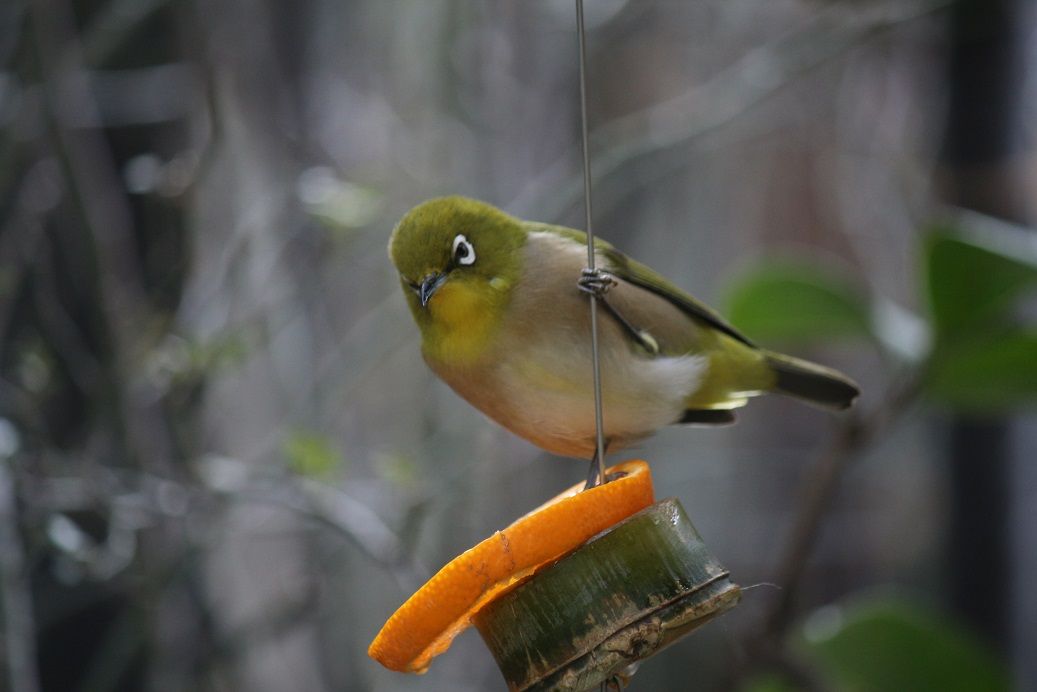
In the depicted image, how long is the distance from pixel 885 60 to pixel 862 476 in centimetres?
252

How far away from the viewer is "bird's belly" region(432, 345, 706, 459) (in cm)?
195

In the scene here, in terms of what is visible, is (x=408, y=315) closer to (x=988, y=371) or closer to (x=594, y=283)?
(x=988, y=371)

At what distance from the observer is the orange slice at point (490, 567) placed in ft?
4.59

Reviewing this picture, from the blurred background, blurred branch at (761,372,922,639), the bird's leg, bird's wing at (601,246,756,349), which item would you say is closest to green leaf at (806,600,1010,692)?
the blurred background

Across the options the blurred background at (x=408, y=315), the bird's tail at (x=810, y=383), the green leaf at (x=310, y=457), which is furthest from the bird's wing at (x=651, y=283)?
the green leaf at (x=310, y=457)

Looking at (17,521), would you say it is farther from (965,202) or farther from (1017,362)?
(965,202)

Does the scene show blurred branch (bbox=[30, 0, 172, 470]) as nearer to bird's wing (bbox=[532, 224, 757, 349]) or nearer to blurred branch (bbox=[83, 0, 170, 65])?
blurred branch (bbox=[83, 0, 170, 65])

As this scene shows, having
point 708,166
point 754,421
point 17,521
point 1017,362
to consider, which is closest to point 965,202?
point 1017,362

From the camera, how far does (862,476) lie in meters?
6.46

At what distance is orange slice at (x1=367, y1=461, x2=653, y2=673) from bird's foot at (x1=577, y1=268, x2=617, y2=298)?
0.39 metres

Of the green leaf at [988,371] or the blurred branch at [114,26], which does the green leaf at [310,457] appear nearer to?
the blurred branch at [114,26]

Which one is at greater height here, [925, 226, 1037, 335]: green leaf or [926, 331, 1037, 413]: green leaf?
[925, 226, 1037, 335]: green leaf

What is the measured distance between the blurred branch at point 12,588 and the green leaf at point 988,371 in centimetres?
250

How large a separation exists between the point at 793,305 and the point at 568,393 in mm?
1565
